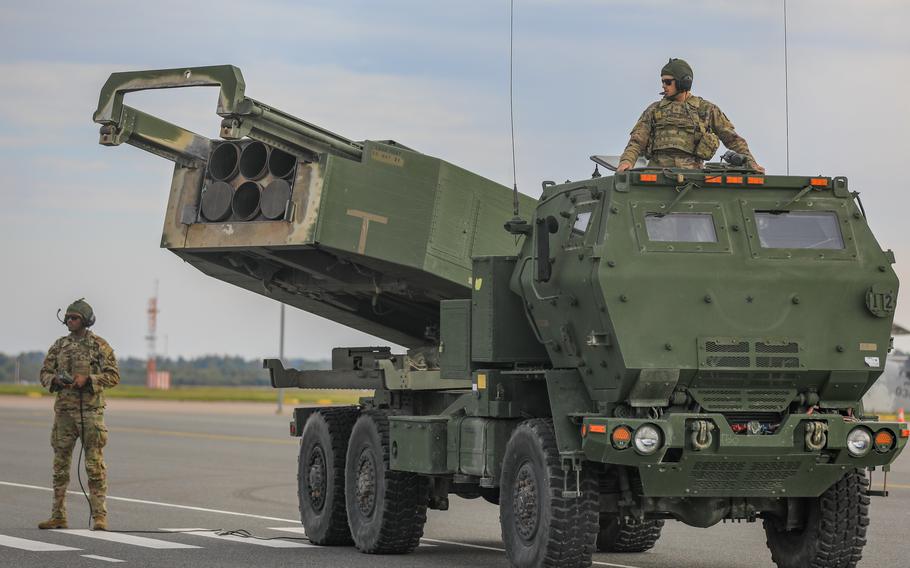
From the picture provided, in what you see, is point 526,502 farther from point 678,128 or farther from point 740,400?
point 678,128

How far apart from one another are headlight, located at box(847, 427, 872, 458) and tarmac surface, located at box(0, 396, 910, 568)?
248 cm

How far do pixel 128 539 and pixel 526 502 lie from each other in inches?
180

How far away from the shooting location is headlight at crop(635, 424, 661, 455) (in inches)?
431

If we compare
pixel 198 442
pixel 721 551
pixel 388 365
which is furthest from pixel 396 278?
pixel 198 442

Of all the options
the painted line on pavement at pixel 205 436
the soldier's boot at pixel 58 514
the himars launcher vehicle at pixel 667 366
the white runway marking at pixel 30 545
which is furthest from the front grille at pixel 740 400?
the painted line on pavement at pixel 205 436

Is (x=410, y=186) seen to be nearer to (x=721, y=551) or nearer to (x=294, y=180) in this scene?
(x=294, y=180)

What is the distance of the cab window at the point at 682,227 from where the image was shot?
11.5 meters

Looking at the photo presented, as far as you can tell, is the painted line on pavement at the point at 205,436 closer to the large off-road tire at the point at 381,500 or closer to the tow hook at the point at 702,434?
the large off-road tire at the point at 381,500

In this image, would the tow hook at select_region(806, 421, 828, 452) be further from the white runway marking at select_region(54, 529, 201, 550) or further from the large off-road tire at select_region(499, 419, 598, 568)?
the white runway marking at select_region(54, 529, 201, 550)

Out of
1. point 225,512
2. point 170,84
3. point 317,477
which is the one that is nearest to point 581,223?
point 170,84

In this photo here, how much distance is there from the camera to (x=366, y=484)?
1466 centimetres

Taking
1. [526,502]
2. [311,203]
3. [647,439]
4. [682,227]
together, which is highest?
[311,203]

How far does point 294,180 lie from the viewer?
14.6 meters

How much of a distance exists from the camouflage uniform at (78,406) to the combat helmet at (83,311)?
0.70ft
